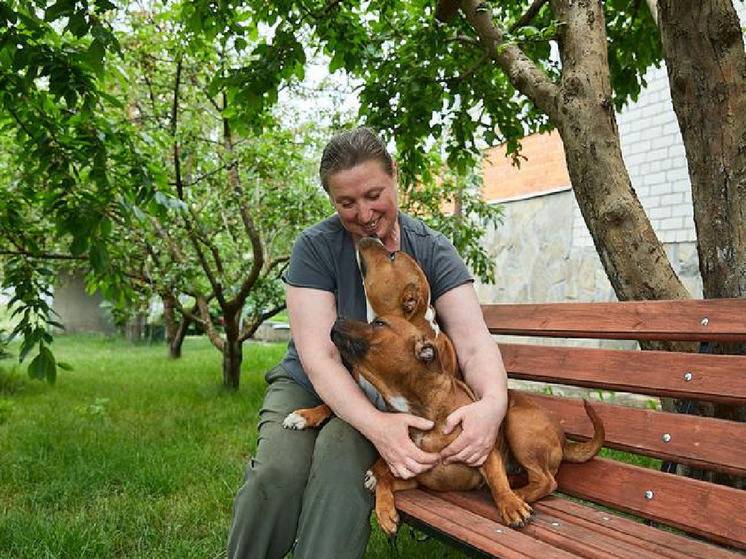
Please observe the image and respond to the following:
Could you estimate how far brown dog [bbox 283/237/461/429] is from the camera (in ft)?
8.68

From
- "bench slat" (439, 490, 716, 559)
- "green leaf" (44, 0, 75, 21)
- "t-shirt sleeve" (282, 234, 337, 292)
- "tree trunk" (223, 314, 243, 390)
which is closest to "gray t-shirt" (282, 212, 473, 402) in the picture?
"t-shirt sleeve" (282, 234, 337, 292)

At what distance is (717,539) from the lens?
2182 mm

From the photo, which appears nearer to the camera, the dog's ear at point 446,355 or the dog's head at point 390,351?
the dog's head at point 390,351

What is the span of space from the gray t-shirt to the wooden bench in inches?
22.2

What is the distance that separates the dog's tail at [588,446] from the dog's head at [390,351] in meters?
0.58

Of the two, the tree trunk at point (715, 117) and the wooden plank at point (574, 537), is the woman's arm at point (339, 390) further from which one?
the tree trunk at point (715, 117)

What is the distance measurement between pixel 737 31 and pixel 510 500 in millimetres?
1945

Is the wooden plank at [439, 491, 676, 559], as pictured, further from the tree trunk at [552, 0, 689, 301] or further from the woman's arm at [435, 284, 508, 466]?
the tree trunk at [552, 0, 689, 301]

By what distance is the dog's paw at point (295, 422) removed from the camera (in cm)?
267

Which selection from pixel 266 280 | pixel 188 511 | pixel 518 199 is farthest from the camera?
pixel 518 199

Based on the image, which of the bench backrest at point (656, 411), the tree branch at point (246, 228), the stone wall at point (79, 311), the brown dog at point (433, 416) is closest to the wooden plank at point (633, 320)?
the bench backrest at point (656, 411)

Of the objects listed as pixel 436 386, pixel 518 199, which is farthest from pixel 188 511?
pixel 518 199

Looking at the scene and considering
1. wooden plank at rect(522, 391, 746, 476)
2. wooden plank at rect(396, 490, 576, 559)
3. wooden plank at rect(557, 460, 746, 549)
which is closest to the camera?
wooden plank at rect(396, 490, 576, 559)

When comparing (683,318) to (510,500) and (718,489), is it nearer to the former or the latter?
(718,489)
